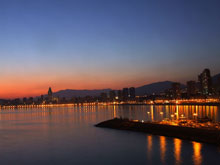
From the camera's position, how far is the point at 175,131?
18078 mm

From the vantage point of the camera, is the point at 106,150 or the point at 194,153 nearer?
the point at 194,153

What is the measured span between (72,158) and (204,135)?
304 inches

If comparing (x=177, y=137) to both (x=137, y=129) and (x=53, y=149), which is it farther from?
(x=53, y=149)

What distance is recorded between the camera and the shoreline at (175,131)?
1479cm

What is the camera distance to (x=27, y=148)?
56.3ft

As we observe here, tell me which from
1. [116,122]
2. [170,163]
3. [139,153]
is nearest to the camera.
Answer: [170,163]

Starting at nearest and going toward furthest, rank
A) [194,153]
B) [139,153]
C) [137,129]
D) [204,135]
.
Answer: [194,153] < [139,153] < [204,135] < [137,129]

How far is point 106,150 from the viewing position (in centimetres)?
1556

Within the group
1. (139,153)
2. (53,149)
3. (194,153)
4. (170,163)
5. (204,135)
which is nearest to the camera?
(170,163)

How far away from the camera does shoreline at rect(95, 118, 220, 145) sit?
14.8 metres

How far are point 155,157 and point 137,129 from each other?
365 inches

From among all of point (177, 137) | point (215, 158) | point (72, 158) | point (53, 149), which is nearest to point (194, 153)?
point (215, 158)

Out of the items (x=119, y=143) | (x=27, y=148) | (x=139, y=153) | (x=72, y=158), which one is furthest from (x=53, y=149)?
(x=139, y=153)

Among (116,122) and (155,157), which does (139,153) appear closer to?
(155,157)
